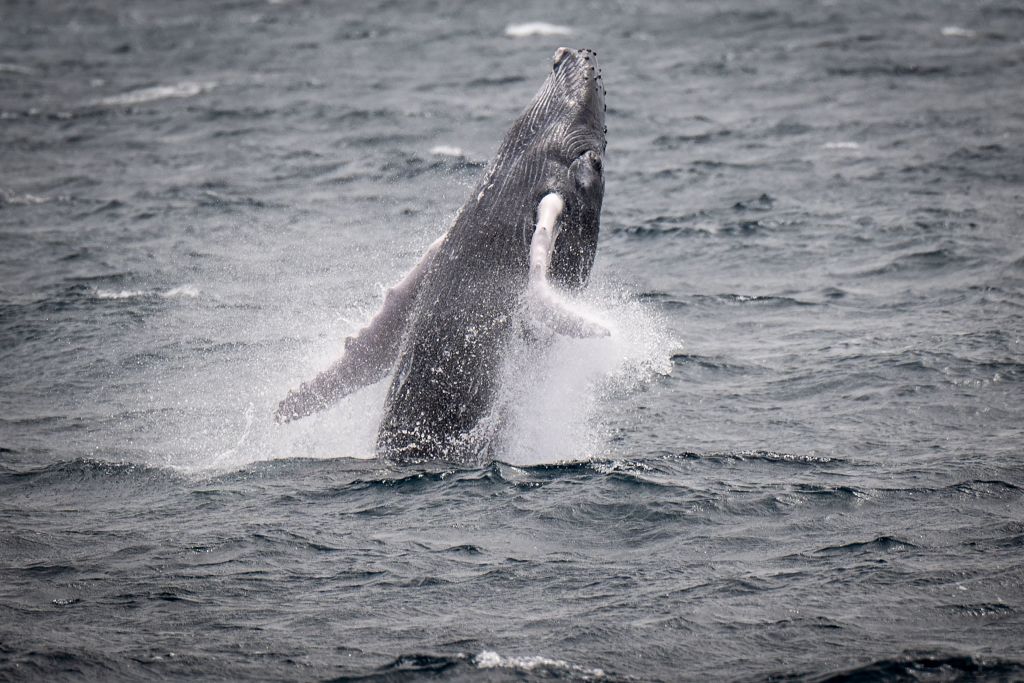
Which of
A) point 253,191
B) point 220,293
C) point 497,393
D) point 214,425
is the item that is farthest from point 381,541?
point 253,191

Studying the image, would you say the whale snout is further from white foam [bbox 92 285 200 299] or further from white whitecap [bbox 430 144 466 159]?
white whitecap [bbox 430 144 466 159]

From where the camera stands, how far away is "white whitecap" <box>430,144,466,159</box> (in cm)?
2972

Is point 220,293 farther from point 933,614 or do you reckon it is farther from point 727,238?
point 933,614

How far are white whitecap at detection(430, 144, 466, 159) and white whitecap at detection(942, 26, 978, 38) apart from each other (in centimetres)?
2076

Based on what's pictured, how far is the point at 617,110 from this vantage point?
112ft

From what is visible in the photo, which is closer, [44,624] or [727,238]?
[44,624]

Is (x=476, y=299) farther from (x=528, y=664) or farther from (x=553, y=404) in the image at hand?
(x=528, y=664)

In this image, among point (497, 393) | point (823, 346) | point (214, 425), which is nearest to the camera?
point (497, 393)

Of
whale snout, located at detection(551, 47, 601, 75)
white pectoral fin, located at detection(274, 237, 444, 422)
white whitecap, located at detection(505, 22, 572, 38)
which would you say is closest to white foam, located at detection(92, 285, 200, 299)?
white pectoral fin, located at detection(274, 237, 444, 422)

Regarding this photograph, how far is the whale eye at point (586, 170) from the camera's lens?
14.2 m

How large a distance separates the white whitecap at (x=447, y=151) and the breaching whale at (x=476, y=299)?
15391 mm

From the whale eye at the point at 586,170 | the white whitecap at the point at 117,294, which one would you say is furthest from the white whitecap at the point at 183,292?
the whale eye at the point at 586,170

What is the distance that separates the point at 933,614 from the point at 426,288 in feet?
20.9

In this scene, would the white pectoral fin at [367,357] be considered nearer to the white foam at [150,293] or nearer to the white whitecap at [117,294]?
the white foam at [150,293]
